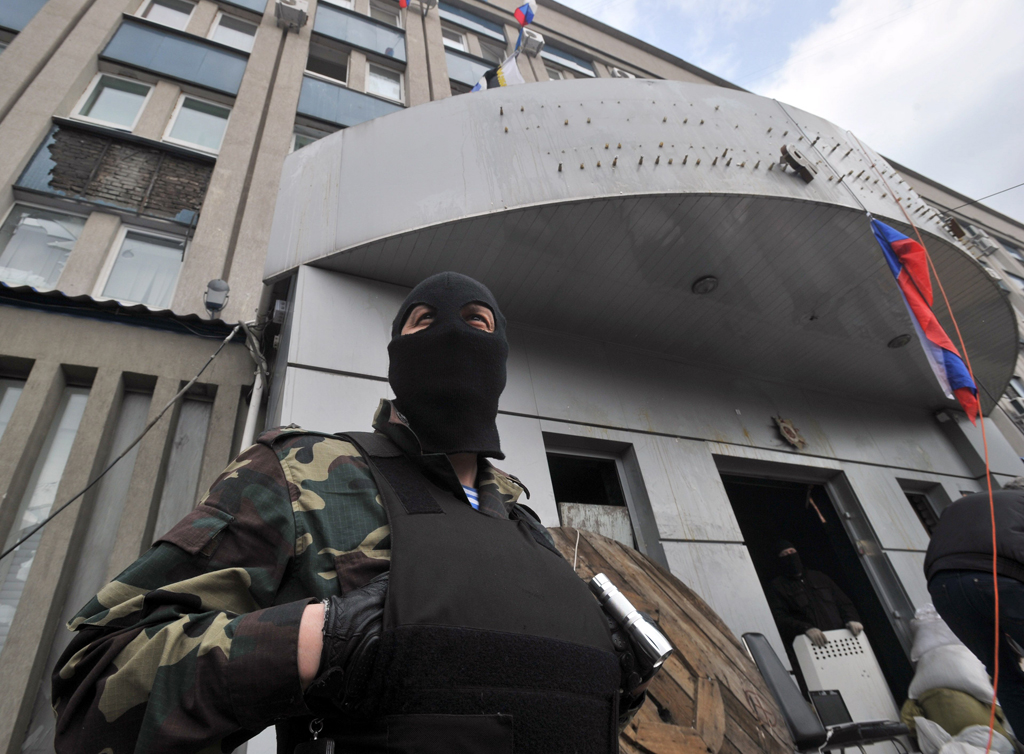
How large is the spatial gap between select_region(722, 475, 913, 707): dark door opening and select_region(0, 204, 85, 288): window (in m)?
7.74

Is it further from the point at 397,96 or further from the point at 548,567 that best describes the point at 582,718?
the point at 397,96

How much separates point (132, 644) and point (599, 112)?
5.06 meters

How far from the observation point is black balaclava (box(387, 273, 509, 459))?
Result: 160 centimetres

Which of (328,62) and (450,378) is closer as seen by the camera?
(450,378)

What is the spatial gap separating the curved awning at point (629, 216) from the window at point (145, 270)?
7.20ft

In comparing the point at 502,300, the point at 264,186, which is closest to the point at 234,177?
the point at 264,186

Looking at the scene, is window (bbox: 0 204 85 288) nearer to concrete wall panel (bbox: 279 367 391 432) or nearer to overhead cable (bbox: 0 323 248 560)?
overhead cable (bbox: 0 323 248 560)

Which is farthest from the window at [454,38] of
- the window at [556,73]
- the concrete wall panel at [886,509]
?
the concrete wall panel at [886,509]

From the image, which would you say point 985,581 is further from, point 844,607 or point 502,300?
point 502,300

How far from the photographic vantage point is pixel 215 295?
484 centimetres

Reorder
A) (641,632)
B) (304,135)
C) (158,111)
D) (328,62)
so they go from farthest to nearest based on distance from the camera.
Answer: (328,62) → (304,135) → (158,111) → (641,632)

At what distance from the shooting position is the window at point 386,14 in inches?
447

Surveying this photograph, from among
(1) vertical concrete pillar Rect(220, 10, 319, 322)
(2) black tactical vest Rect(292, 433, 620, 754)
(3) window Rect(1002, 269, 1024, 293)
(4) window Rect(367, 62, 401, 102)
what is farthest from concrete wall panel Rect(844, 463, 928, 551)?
(3) window Rect(1002, 269, 1024, 293)

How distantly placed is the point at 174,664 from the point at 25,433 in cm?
384
